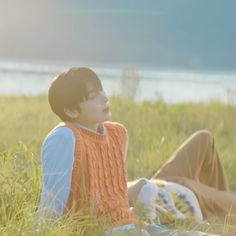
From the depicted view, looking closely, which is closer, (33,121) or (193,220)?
(193,220)

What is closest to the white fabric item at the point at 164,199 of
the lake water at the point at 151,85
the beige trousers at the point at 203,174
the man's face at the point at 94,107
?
the beige trousers at the point at 203,174

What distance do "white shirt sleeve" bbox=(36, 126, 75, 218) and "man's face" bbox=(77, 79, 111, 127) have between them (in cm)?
12

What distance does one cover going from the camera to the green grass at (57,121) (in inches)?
138

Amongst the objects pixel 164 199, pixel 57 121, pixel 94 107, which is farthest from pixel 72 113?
pixel 57 121

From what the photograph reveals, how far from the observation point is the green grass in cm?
351

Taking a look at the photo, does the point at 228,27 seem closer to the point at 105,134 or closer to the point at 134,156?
the point at 134,156

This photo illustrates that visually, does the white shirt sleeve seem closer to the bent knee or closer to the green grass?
the green grass

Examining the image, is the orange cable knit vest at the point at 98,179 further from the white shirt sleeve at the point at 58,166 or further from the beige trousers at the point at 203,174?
the beige trousers at the point at 203,174

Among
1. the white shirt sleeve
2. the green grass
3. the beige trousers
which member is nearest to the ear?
the white shirt sleeve

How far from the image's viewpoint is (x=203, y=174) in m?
5.02

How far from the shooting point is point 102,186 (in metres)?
3.67

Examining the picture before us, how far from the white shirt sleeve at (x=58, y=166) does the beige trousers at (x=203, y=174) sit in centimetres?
125

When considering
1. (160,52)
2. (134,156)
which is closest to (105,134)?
(134,156)

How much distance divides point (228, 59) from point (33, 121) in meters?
19.4
